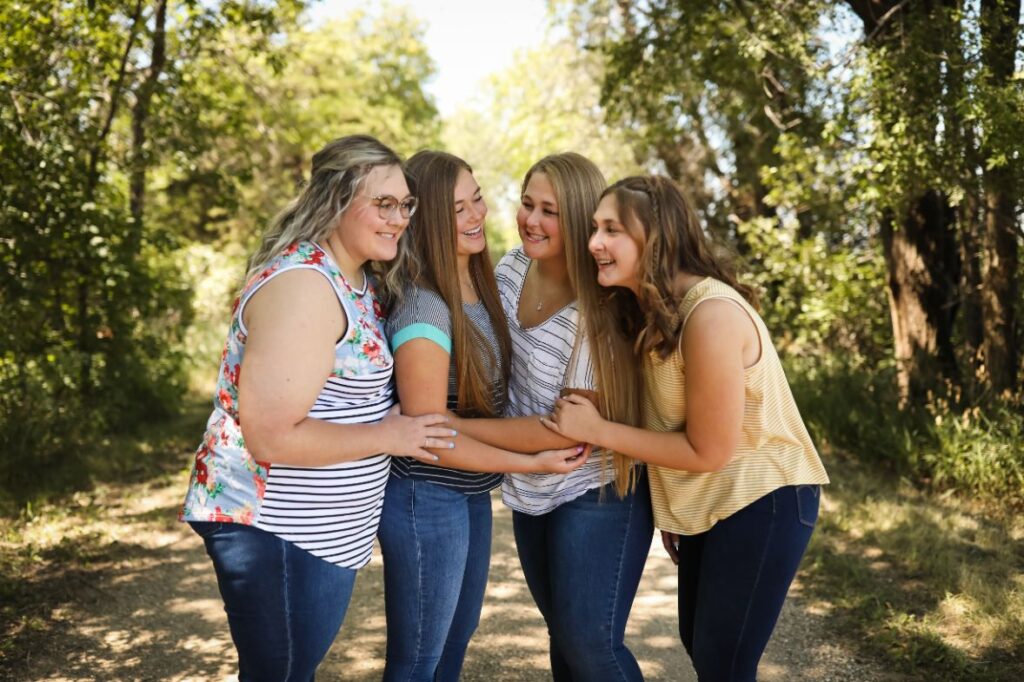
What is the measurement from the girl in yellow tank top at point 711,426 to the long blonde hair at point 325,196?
67 centimetres

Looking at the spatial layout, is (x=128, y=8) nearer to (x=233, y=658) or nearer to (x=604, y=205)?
(x=233, y=658)

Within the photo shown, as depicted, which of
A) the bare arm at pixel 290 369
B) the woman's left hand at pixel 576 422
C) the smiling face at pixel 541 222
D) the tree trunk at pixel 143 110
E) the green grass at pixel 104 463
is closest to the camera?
the bare arm at pixel 290 369

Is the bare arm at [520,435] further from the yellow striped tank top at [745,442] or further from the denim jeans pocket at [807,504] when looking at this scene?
the denim jeans pocket at [807,504]

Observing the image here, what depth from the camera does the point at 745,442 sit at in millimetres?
2568

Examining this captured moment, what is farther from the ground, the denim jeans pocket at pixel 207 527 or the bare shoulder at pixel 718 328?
the bare shoulder at pixel 718 328

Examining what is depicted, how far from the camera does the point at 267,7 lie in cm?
917

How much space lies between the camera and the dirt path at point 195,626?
4121mm

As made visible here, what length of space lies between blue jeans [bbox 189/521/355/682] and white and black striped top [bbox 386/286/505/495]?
0.41 m

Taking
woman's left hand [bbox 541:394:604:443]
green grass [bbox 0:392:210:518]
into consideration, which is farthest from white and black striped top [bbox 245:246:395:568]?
green grass [bbox 0:392:210:518]

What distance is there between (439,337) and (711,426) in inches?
29.6

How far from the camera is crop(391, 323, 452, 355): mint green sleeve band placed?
96.8 inches

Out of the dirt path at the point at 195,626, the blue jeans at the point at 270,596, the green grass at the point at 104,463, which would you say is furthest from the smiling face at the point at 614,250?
the green grass at the point at 104,463

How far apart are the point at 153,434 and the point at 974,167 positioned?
734 centimetres

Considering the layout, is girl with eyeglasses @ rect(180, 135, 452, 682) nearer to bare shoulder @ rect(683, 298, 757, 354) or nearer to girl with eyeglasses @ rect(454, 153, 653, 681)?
girl with eyeglasses @ rect(454, 153, 653, 681)
